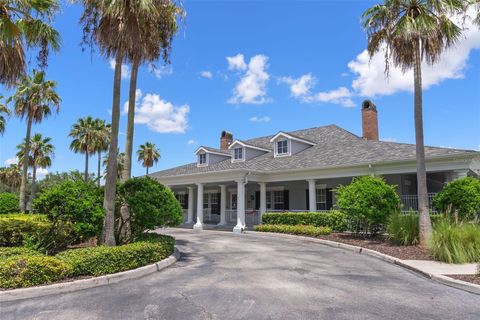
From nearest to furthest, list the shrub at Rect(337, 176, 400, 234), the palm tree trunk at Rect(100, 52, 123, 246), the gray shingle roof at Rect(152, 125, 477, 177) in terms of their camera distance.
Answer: the palm tree trunk at Rect(100, 52, 123, 246) < the shrub at Rect(337, 176, 400, 234) < the gray shingle roof at Rect(152, 125, 477, 177)

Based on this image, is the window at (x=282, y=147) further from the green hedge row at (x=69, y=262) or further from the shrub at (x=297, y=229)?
the green hedge row at (x=69, y=262)

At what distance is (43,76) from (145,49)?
63.4 ft

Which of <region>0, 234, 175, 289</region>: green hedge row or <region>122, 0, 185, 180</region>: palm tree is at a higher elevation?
<region>122, 0, 185, 180</region>: palm tree

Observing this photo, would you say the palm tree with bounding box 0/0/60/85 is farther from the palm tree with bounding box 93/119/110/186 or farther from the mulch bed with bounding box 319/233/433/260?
the palm tree with bounding box 93/119/110/186

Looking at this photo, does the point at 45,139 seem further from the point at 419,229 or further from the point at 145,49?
the point at 419,229

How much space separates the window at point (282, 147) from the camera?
78.7ft

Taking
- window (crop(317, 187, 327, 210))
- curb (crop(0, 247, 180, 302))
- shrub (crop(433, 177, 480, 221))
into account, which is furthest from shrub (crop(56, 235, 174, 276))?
window (crop(317, 187, 327, 210))

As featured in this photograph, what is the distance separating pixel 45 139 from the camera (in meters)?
38.1

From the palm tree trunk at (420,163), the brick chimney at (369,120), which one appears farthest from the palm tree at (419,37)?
the brick chimney at (369,120)

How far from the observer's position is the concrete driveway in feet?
18.0

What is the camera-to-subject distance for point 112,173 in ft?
31.6

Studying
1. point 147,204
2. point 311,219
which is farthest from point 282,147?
point 147,204

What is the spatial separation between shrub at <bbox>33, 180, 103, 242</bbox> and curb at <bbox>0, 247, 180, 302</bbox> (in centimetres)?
182

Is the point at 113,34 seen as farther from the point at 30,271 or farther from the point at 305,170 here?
the point at 305,170
